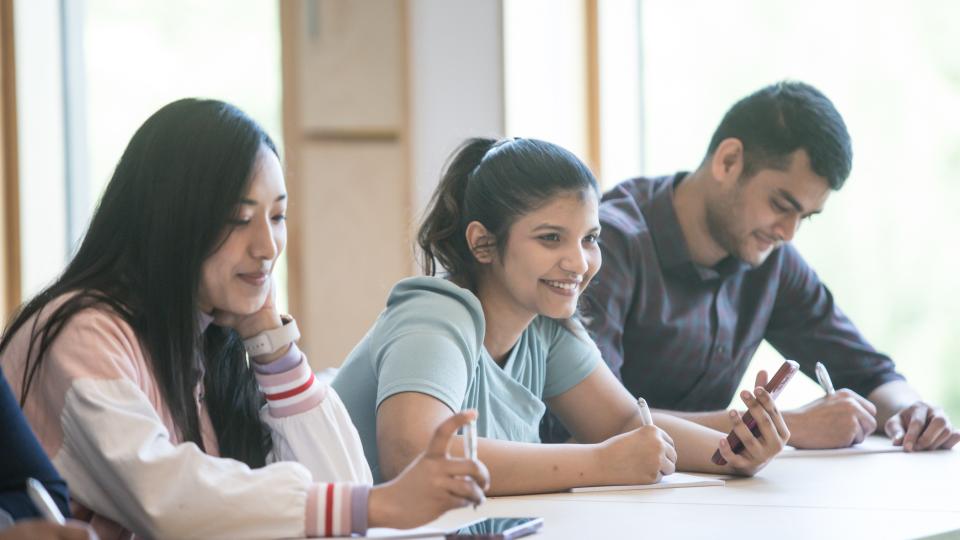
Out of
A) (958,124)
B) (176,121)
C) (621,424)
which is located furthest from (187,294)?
(958,124)

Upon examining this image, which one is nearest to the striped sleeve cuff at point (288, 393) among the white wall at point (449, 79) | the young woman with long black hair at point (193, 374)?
the young woman with long black hair at point (193, 374)

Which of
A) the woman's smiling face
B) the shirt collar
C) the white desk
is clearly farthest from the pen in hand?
the shirt collar

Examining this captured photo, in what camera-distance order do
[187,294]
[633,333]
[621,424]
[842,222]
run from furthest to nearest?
[842,222] → [633,333] → [621,424] → [187,294]

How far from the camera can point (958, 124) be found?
10.2 ft

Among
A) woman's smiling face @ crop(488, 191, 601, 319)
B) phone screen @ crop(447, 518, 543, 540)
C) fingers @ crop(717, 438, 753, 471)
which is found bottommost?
fingers @ crop(717, 438, 753, 471)

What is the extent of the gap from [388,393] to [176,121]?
0.45m

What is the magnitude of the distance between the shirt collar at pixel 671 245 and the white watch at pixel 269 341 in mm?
960

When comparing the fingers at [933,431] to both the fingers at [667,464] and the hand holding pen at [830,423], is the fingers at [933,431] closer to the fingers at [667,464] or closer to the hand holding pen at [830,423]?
the hand holding pen at [830,423]

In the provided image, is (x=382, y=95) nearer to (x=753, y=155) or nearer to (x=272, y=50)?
(x=272, y=50)

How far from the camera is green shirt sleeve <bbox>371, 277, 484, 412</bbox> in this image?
5.45 feet

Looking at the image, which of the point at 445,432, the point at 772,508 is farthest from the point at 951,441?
the point at 445,432

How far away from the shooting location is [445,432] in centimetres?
125

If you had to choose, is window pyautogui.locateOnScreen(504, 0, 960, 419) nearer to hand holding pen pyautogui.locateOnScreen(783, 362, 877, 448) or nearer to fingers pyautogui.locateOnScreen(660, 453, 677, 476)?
hand holding pen pyautogui.locateOnScreen(783, 362, 877, 448)

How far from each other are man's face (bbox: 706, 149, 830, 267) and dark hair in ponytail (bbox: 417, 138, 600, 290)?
54 centimetres
